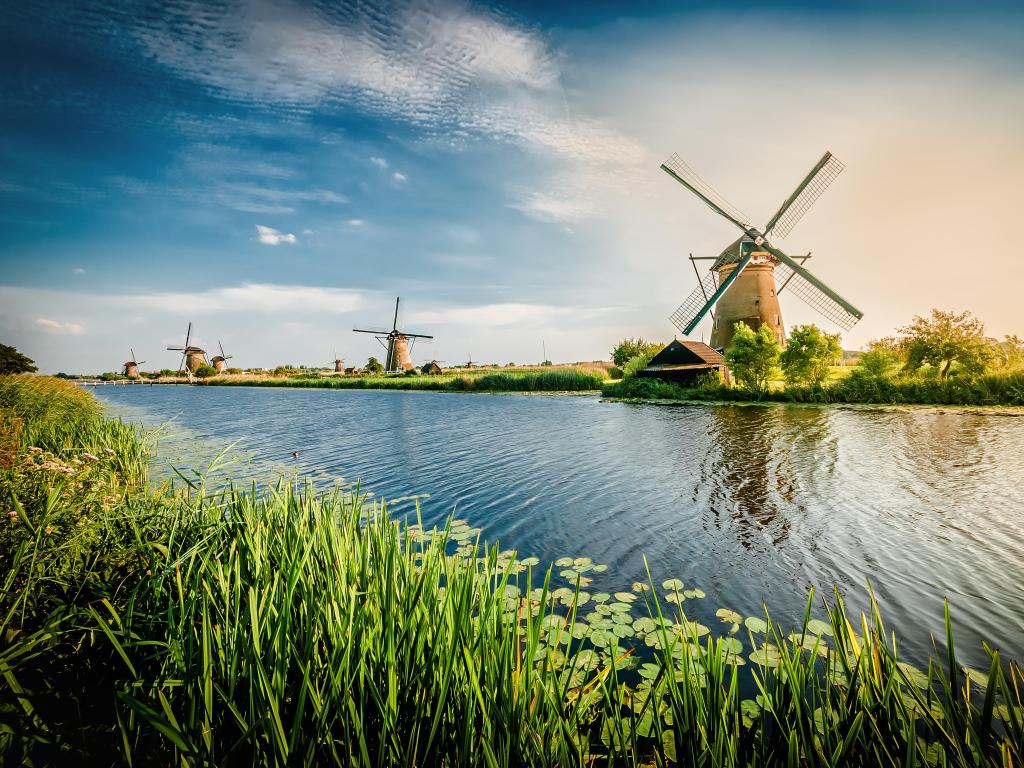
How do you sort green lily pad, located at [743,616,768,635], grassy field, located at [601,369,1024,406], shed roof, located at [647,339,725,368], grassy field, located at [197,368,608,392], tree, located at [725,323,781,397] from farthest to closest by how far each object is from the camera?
grassy field, located at [197,368,608,392], shed roof, located at [647,339,725,368], tree, located at [725,323,781,397], grassy field, located at [601,369,1024,406], green lily pad, located at [743,616,768,635]

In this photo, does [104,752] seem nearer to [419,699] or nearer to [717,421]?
[419,699]

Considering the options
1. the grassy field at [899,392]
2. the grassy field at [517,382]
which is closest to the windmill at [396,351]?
the grassy field at [517,382]

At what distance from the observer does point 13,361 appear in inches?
932

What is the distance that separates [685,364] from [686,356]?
2.07ft

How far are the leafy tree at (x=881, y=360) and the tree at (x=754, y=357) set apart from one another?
468 centimetres

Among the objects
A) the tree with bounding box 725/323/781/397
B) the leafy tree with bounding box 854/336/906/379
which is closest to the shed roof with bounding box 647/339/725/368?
the tree with bounding box 725/323/781/397

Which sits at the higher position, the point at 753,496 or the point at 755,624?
the point at 753,496

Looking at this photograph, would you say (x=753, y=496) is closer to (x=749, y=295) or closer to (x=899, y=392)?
(x=899, y=392)

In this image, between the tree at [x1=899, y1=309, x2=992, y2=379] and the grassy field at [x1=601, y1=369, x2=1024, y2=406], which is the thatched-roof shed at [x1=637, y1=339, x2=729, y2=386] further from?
the tree at [x1=899, y1=309, x2=992, y2=379]

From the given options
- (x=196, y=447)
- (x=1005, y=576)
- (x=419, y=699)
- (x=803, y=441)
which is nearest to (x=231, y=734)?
(x=419, y=699)

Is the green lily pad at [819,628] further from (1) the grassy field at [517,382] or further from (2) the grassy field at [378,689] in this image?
(1) the grassy field at [517,382]

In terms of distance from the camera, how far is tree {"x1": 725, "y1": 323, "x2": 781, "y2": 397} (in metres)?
27.3

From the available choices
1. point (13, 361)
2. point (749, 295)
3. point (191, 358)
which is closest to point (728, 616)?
point (749, 295)

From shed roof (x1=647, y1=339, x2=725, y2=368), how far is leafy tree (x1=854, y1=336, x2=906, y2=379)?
28.8ft
